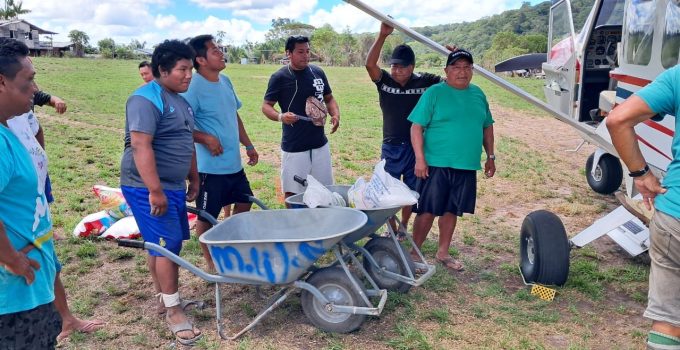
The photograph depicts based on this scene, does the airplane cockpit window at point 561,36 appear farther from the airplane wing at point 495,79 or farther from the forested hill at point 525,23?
the airplane wing at point 495,79

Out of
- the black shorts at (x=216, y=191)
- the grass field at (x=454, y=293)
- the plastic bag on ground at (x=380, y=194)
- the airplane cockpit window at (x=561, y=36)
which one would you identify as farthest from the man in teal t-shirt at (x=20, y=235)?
the airplane cockpit window at (x=561, y=36)

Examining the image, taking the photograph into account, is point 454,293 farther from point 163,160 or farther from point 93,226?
point 93,226

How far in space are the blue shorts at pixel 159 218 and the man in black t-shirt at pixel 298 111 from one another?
1.35 meters

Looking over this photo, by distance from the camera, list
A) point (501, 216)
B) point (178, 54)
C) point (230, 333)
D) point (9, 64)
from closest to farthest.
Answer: point (9, 64) → point (178, 54) → point (230, 333) → point (501, 216)

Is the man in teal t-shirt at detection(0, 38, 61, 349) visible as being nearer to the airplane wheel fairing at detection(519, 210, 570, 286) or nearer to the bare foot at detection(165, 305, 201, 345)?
the bare foot at detection(165, 305, 201, 345)

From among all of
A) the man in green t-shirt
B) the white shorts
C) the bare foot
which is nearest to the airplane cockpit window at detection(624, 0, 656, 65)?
the man in green t-shirt

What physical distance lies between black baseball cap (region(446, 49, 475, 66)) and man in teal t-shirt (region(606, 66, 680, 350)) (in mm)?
1846

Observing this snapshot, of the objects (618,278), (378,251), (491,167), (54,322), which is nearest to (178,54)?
(54,322)

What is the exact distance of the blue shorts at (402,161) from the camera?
4.93 meters

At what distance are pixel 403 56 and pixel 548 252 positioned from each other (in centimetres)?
195

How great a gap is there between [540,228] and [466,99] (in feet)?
3.79

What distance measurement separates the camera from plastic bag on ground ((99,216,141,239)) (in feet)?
16.8

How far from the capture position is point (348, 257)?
3.92 m

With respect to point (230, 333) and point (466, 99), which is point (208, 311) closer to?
point (230, 333)
